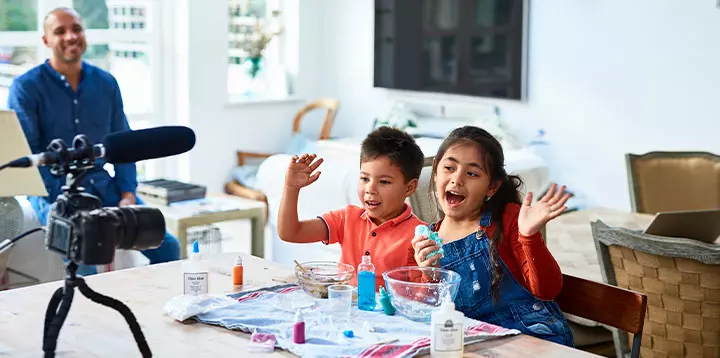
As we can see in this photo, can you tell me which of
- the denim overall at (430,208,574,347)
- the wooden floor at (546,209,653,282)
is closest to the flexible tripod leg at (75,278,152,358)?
the denim overall at (430,208,574,347)

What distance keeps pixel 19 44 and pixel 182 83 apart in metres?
1.04

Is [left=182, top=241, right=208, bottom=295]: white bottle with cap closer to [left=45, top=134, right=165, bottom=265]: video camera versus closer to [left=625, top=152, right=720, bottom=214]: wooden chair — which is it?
[left=45, top=134, right=165, bottom=265]: video camera

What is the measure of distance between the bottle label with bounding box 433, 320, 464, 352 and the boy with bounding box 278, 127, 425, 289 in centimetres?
67

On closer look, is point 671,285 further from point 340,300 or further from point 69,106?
point 69,106

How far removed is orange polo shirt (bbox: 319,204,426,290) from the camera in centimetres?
239

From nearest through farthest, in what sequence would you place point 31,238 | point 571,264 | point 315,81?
point 571,264
point 31,238
point 315,81

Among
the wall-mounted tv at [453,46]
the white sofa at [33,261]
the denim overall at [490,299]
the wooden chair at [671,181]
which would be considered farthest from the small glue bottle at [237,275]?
the wall-mounted tv at [453,46]

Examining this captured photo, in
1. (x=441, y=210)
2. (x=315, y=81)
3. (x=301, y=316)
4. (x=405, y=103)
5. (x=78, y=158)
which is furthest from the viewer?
(x=315, y=81)

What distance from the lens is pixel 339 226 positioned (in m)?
2.49

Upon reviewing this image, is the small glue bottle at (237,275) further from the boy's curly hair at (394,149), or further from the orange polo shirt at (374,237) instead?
the boy's curly hair at (394,149)

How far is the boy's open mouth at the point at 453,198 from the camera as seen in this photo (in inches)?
88.1

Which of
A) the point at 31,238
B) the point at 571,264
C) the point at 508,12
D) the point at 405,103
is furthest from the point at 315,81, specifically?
the point at 571,264

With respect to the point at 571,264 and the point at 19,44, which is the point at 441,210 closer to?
the point at 571,264

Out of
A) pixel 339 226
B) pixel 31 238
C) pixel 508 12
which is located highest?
pixel 508 12
